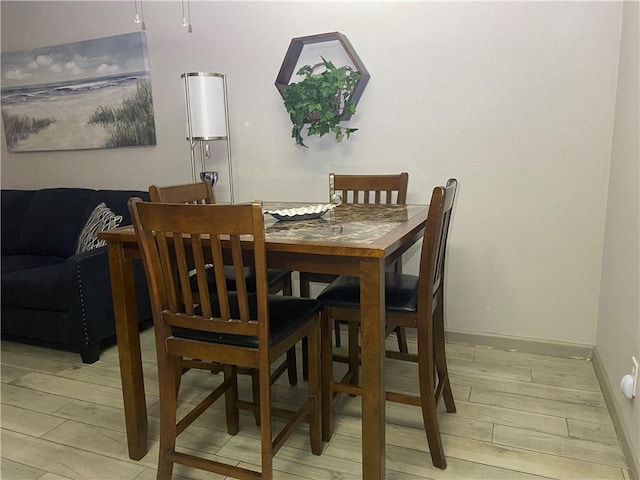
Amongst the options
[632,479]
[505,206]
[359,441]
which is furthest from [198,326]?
Answer: [505,206]

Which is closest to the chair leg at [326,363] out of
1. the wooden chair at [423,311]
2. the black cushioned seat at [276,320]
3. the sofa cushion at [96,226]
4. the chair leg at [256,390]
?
the wooden chair at [423,311]

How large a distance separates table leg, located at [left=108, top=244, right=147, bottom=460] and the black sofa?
0.97 m

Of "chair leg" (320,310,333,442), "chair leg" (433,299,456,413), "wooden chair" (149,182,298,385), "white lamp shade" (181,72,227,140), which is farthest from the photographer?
"white lamp shade" (181,72,227,140)

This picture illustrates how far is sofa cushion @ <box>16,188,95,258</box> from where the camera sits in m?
3.21

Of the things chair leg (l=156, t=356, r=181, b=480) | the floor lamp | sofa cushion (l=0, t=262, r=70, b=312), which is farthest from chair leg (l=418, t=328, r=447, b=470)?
sofa cushion (l=0, t=262, r=70, b=312)

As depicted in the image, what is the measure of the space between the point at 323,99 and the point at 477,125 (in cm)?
81

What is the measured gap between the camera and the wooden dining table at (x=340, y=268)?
1.33m

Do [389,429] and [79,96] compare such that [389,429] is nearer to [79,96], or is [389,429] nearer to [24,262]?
[24,262]

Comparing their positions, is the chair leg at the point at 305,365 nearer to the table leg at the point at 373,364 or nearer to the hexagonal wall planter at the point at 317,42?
the table leg at the point at 373,364

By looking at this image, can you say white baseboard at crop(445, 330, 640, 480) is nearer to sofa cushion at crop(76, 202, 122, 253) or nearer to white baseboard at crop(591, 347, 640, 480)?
white baseboard at crop(591, 347, 640, 480)

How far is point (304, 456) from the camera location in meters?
1.73

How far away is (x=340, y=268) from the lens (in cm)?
137

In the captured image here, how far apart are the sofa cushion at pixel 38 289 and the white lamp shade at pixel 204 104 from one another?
1042 millimetres

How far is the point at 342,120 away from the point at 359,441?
65.7 inches
